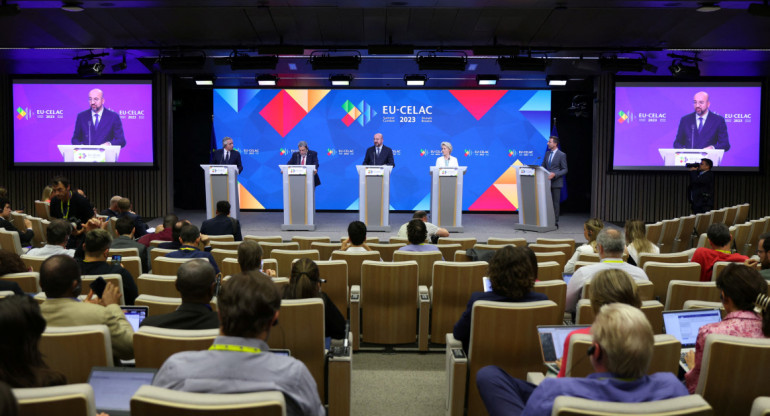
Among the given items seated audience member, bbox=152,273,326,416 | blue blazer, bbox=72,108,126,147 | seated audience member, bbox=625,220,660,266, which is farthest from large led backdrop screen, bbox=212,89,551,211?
seated audience member, bbox=152,273,326,416

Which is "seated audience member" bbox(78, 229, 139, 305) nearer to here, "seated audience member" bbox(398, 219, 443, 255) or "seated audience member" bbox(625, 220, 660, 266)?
"seated audience member" bbox(398, 219, 443, 255)

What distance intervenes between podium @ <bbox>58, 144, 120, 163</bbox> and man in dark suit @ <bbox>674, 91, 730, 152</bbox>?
11145mm

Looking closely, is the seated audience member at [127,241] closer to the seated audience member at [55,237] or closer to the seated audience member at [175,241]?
the seated audience member at [175,241]

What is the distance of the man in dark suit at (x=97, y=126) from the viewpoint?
43.4ft

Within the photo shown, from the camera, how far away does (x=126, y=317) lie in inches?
133

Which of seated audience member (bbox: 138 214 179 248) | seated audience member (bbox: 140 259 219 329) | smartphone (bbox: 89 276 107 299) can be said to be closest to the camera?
seated audience member (bbox: 140 259 219 329)

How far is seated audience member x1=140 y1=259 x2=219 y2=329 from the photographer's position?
316 centimetres

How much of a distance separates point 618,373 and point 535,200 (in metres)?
9.99

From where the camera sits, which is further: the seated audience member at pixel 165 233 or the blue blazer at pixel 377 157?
the blue blazer at pixel 377 157

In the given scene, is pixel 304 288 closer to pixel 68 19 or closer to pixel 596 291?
pixel 596 291

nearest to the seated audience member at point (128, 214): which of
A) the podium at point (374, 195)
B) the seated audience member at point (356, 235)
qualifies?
the seated audience member at point (356, 235)

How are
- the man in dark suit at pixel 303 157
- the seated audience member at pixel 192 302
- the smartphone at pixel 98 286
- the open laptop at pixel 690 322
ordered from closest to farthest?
the seated audience member at pixel 192 302
the smartphone at pixel 98 286
the open laptop at pixel 690 322
the man in dark suit at pixel 303 157

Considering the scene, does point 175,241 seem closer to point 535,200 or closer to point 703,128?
point 535,200

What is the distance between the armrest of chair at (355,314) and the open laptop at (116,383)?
2684 mm
